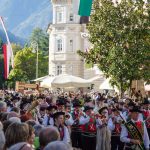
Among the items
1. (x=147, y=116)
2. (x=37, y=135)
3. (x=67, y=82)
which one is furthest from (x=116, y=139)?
(x=67, y=82)

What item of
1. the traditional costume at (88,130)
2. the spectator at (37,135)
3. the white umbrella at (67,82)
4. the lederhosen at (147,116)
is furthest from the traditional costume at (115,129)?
the white umbrella at (67,82)

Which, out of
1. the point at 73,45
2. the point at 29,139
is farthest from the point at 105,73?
the point at 73,45

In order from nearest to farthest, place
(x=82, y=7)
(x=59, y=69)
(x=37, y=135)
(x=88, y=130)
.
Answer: (x=37, y=135) < (x=88, y=130) < (x=82, y=7) < (x=59, y=69)

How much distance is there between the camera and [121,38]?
32.9 metres

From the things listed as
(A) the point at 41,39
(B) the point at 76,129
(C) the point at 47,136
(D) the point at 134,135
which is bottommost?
(B) the point at 76,129

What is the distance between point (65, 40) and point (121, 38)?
42.0 m

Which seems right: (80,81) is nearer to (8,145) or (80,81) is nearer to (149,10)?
(149,10)

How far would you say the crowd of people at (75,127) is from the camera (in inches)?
291

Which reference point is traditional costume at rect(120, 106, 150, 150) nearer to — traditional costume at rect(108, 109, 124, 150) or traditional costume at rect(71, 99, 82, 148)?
traditional costume at rect(108, 109, 124, 150)

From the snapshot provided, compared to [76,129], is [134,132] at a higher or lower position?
higher

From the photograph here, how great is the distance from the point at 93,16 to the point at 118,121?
17.6m

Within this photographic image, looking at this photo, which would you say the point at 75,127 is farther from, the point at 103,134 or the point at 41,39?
the point at 41,39

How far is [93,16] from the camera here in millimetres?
33438

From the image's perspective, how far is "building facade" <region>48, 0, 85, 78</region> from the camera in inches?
2931
